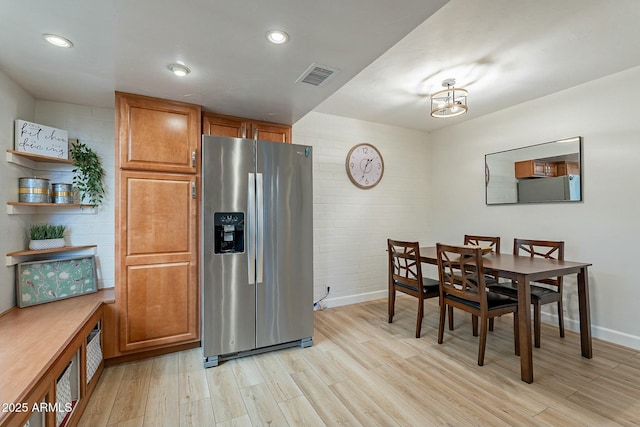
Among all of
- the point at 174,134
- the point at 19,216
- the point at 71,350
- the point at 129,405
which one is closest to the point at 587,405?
the point at 129,405

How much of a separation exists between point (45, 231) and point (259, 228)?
1794mm

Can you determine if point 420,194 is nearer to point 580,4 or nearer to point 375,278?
point 375,278

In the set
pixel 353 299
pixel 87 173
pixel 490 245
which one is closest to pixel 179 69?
pixel 87 173

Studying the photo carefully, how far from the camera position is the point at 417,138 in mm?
4504

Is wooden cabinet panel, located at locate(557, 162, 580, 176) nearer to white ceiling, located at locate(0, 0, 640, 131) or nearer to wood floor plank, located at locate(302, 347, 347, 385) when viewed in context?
white ceiling, located at locate(0, 0, 640, 131)

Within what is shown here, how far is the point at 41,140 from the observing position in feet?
7.55

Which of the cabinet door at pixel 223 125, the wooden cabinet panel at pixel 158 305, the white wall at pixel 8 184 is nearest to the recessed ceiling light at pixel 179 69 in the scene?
the cabinet door at pixel 223 125

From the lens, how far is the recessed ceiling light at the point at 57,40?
1619mm

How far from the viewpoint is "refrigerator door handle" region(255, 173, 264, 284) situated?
2424mm

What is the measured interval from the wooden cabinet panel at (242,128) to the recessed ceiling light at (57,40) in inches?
45.4

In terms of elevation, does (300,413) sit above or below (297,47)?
below

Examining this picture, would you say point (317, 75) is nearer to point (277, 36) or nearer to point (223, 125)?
point (277, 36)

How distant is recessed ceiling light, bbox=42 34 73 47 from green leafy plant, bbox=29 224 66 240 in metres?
1.52

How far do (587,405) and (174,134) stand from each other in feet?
11.9
